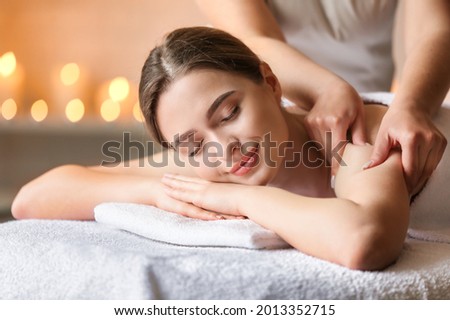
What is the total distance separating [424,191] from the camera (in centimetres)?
92

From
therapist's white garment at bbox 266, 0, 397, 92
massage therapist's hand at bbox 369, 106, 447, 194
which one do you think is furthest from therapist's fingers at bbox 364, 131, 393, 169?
therapist's white garment at bbox 266, 0, 397, 92

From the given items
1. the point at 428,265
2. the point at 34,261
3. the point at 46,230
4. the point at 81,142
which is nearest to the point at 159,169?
the point at 46,230

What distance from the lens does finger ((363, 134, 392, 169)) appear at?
0.86 m

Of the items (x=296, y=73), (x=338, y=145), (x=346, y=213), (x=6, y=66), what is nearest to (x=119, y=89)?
(x=6, y=66)

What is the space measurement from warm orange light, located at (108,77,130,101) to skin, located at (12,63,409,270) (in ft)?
4.28

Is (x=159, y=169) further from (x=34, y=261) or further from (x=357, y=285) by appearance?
(x=357, y=285)

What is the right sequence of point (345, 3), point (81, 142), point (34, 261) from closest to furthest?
1. point (34, 261)
2. point (345, 3)
3. point (81, 142)

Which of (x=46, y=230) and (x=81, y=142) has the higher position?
(x=46, y=230)

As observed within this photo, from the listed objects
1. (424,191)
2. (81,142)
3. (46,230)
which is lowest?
(81,142)

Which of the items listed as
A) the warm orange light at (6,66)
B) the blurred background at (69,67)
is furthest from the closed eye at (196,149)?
the warm orange light at (6,66)

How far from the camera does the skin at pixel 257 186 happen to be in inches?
28.5

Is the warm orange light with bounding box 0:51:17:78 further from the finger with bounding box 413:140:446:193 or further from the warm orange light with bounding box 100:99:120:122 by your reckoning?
the finger with bounding box 413:140:446:193

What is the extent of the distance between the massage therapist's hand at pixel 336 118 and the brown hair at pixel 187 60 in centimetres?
10
